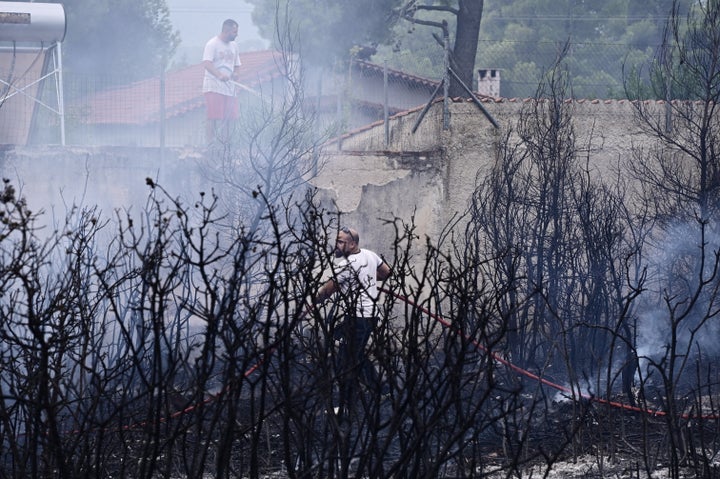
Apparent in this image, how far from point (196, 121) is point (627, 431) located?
1724 centimetres

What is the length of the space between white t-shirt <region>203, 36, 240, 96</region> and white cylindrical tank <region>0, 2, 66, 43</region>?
2.64 metres

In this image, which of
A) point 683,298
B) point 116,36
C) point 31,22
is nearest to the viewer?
point 683,298

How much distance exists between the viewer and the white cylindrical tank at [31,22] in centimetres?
1500

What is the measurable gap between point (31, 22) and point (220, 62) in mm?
3209

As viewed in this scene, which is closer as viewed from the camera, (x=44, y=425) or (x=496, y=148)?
(x=44, y=425)

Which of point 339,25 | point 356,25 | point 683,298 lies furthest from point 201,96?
point 683,298

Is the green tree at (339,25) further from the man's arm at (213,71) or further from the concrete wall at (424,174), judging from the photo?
the concrete wall at (424,174)

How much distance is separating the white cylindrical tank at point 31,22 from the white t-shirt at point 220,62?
2639mm

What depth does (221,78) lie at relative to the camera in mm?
14016

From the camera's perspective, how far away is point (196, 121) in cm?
2330

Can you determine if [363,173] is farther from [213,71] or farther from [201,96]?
[201,96]

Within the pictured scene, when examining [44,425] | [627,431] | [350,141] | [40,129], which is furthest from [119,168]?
[44,425]

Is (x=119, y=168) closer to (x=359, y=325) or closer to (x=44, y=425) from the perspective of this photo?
(x=359, y=325)

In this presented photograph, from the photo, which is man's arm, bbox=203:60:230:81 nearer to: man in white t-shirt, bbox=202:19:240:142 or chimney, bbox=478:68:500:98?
man in white t-shirt, bbox=202:19:240:142
